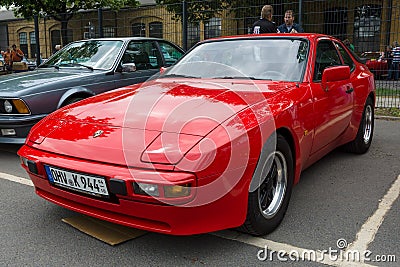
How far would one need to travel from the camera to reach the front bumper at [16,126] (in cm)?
477

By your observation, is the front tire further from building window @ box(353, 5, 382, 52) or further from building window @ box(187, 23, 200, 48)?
building window @ box(353, 5, 382, 52)

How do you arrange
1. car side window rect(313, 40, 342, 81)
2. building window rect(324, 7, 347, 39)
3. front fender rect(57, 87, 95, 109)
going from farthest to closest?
building window rect(324, 7, 347, 39) → front fender rect(57, 87, 95, 109) → car side window rect(313, 40, 342, 81)

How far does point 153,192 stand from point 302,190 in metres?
1.99

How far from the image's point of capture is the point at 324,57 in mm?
4070

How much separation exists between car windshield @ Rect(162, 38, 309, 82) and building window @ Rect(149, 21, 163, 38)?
8.00 metres

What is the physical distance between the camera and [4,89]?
5.02 metres

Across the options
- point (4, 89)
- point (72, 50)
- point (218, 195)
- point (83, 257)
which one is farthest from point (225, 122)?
point (72, 50)

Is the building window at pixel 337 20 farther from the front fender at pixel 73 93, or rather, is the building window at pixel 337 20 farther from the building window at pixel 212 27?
the front fender at pixel 73 93

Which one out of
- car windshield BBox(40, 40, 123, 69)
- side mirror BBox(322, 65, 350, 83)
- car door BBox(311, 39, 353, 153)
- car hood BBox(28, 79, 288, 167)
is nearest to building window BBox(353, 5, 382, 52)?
car windshield BBox(40, 40, 123, 69)

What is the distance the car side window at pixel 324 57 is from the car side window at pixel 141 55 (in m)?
3.14

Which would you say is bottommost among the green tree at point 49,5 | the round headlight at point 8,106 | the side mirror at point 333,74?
the round headlight at point 8,106

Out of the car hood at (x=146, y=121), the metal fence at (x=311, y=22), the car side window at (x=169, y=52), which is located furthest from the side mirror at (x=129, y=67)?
the metal fence at (x=311, y=22)

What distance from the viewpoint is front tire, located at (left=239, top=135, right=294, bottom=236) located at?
8.68 feet

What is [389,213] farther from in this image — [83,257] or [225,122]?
[83,257]
